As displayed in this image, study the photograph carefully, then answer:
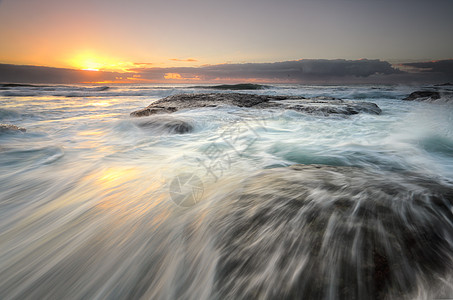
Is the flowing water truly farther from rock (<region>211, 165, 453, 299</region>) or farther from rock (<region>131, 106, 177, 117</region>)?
rock (<region>131, 106, 177, 117</region>)

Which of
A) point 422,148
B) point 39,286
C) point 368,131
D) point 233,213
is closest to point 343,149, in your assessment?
point 422,148

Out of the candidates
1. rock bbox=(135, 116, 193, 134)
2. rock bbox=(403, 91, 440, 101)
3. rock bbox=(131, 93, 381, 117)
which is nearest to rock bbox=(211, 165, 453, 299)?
rock bbox=(135, 116, 193, 134)

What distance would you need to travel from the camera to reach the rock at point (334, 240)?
96cm

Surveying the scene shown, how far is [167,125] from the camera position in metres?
4.96

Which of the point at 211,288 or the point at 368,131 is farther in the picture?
the point at 368,131

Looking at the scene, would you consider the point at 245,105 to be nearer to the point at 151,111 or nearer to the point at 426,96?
the point at 151,111

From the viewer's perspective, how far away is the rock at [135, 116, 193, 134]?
4832 mm

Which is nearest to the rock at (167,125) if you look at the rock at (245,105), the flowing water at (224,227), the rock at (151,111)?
the rock at (151,111)

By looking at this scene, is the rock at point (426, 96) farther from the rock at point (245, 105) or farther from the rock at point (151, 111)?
the rock at point (151, 111)

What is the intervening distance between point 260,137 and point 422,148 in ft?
9.02

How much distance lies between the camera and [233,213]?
5.29 feet

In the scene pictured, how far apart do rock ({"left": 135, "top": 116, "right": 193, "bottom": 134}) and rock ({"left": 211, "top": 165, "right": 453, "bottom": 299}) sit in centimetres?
324

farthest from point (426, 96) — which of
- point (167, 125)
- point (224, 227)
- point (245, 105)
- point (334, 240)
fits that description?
point (224, 227)

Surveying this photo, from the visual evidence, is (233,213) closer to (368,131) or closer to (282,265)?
(282,265)
